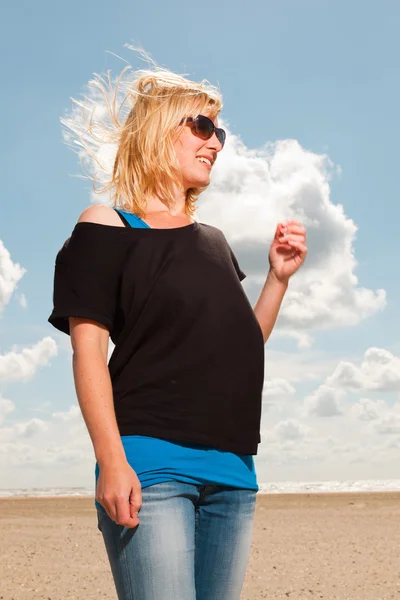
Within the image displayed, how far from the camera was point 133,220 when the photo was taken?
2441 mm

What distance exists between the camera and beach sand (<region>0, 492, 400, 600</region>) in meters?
8.30

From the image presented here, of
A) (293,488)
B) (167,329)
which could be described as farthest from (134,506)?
(293,488)

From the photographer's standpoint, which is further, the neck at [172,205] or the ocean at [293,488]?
the ocean at [293,488]

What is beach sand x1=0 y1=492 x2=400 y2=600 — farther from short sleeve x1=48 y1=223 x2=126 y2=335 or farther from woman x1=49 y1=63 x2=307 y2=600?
short sleeve x1=48 y1=223 x2=126 y2=335

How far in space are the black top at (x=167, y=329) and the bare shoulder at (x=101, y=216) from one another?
3 centimetres

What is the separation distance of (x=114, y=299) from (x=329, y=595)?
6.82 metres

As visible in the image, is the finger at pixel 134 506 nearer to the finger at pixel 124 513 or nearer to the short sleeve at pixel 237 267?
the finger at pixel 124 513

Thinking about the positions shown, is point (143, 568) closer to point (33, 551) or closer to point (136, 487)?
point (136, 487)

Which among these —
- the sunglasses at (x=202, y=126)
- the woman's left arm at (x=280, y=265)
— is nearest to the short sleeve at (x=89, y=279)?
the sunglasses at (x=202, y=126)

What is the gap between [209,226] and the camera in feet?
8.84

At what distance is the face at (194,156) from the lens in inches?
102

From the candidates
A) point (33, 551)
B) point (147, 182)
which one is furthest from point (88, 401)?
point (33, 551)

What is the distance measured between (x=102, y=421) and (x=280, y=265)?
123cm

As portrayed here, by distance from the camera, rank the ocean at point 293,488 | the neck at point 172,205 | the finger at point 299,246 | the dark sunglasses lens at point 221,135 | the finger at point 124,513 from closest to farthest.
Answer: the finger at point 124,513
the neck at point 172,205
the dark sunglasses lens at point 221,135
the finger at point 299,246
the ocean at point 293,488
